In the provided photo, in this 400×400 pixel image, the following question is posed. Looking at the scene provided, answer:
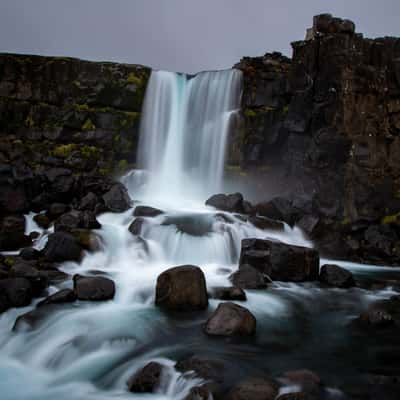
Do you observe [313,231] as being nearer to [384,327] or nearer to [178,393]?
[384,327]

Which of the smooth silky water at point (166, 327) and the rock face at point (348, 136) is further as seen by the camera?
the rock face at point (348, 136)

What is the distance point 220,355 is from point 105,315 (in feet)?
9.56

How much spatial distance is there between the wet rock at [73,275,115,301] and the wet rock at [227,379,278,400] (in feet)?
14.9

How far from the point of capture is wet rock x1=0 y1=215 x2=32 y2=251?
12922 millimetres

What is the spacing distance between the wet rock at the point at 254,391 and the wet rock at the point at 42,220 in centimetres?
1041

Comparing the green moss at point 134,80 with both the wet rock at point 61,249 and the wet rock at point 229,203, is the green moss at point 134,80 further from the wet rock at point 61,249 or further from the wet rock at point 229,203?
the wet rock at point 61,249

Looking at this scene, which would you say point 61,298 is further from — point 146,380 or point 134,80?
point 134,80

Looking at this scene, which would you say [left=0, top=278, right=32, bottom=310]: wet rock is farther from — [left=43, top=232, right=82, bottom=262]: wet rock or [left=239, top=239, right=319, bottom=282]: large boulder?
[left=239, top=239, right=319, bottom=282]: large boulder

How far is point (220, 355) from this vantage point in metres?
7.19

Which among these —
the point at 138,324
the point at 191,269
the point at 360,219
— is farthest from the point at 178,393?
the point at 360,219

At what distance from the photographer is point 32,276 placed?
31.9 ft

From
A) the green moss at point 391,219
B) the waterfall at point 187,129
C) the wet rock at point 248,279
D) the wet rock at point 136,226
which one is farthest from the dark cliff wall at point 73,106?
the wet rock at point 248,279

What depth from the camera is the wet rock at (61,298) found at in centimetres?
920

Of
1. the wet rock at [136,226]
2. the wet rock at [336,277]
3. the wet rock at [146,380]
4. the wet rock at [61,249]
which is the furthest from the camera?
the wet rock at [136,226]
